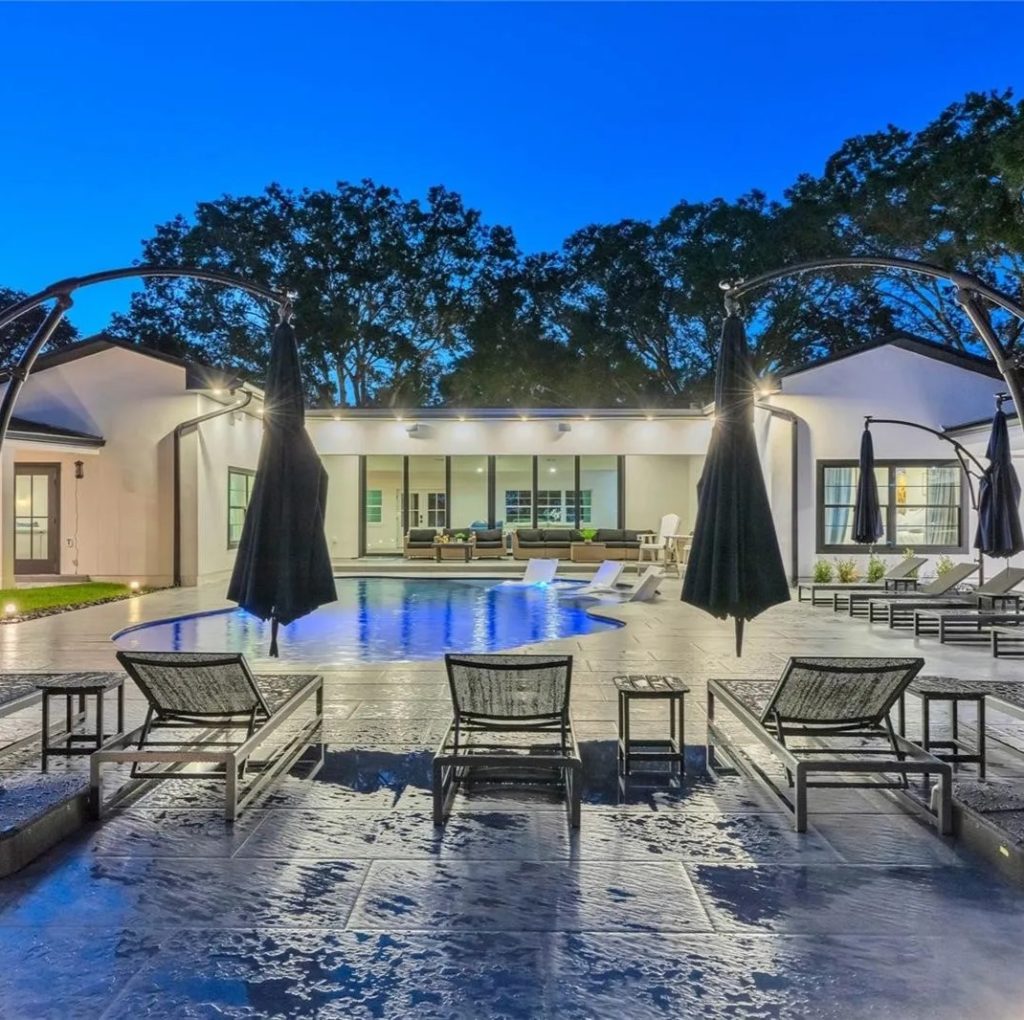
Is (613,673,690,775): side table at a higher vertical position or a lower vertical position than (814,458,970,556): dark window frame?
lower

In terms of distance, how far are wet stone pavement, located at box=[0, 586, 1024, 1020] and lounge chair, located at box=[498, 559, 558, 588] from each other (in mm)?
10812

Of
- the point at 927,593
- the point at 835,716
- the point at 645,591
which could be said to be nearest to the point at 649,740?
the point at 835,716

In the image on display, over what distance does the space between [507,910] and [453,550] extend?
1653 centimetres

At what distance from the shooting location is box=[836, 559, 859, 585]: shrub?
1409 centimetres

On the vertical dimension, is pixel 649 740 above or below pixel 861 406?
below

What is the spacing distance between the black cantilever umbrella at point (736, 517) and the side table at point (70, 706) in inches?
139

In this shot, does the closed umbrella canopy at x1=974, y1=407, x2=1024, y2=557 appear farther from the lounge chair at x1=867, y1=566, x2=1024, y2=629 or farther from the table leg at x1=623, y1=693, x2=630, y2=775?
the table leg at x1=623, y1=693, x2=630, y2=775

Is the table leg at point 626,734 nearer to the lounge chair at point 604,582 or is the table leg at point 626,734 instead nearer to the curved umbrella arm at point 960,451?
the curved umbrella arm at point 960,451

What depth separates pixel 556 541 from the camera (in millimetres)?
19594

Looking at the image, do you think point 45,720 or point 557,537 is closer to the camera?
point 45,720

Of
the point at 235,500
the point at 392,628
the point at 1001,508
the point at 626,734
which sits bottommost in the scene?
the point at 392,628

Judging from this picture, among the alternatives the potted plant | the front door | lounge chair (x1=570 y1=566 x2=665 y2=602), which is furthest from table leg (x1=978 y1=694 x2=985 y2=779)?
the front door

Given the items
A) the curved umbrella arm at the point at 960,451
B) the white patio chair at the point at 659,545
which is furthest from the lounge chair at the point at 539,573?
the curved umbrella arm at the point at 960,451

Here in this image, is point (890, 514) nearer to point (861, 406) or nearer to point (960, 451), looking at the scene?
point (861, 406)
